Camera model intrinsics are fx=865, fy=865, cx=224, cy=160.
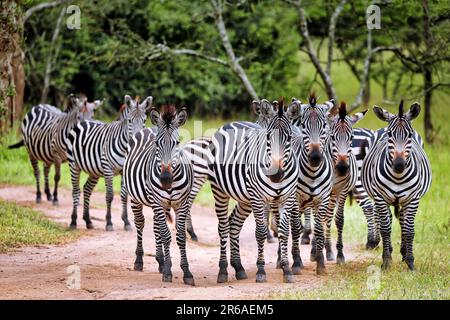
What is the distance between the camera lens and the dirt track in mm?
9148

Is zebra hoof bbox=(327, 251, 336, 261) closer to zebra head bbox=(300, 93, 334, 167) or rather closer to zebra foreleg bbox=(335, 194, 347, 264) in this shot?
zebra foreleg bbox=(335, 194, 347, 264)

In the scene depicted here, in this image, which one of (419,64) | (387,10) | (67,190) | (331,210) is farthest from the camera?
(387,10)

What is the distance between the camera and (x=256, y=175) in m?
10.1

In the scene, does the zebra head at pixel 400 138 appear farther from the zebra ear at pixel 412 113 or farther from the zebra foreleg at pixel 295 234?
the zebra foreleg at pixel 295 234

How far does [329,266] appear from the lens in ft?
37.9

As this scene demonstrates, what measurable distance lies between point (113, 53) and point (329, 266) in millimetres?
11903

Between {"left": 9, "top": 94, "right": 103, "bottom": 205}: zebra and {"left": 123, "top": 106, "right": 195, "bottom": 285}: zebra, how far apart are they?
205 inches

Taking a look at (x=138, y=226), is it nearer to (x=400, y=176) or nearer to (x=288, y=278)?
(x=288, y=278)

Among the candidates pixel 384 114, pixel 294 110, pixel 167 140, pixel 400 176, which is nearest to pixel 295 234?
pixel 400 176

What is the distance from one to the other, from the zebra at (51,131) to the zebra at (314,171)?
6138 mm

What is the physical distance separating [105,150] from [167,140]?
4.58m

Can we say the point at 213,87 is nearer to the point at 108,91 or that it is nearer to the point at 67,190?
the point at 108,91

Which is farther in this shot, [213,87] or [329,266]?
[213,87]

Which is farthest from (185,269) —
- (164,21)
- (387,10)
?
(164,21)
